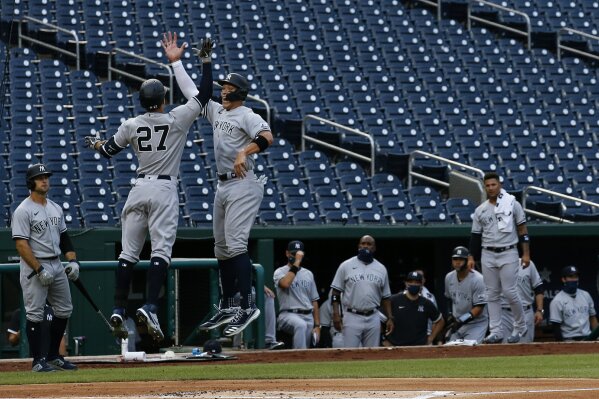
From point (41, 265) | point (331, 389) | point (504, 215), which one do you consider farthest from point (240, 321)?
point (504, 215)

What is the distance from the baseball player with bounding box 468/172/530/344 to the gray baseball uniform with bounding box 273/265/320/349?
2182mm

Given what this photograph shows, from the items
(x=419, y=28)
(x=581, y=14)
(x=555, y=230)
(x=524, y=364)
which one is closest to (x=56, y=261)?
(x=524, y=364)

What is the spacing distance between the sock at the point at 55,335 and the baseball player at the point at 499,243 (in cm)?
422

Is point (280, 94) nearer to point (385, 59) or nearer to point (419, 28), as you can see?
point (385, 59)

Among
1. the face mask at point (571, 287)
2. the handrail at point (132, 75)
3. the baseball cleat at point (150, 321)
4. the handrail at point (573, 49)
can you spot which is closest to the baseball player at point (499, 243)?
the face mask at point (571, 287)

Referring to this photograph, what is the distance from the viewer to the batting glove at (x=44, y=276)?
9.84m

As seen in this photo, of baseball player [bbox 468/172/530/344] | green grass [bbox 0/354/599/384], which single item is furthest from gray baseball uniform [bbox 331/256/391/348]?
green grass [bbox 0/354/599/384]

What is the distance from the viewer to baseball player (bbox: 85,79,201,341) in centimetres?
886

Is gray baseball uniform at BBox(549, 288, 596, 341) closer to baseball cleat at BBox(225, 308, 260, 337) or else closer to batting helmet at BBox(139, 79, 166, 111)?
baseball cleat at BBox(225, 308, 260, 337)

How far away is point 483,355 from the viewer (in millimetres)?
11477

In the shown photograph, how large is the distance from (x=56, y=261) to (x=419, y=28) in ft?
40.8

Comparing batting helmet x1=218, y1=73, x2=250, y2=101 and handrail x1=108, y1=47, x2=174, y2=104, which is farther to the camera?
handrail x1=108, y1=47, x2=174, y2=104

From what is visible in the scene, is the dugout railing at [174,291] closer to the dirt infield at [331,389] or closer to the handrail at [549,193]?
the dirt infield at [331,389]

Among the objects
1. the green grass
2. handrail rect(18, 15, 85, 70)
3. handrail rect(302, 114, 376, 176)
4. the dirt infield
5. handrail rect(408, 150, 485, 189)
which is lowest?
the dirt infield
